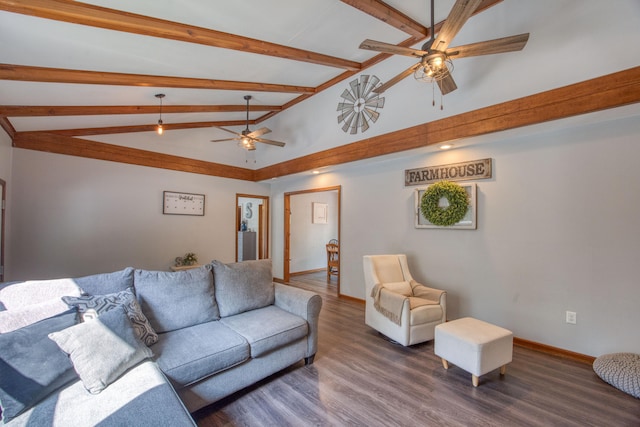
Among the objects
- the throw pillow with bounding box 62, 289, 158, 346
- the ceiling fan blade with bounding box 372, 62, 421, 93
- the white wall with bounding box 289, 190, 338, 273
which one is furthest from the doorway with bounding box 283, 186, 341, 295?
the throw pillow with bounding box 62, 289, 158, 346

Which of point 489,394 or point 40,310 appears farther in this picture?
point 489,394

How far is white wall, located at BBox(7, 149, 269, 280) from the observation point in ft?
13.4

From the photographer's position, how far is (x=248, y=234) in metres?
7.08

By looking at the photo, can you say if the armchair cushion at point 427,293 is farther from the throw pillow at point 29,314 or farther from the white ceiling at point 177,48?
the throw pillow at point 29,314

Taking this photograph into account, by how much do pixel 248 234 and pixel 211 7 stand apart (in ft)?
17.3

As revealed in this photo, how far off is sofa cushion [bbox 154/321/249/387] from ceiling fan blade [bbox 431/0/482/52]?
2789 mm

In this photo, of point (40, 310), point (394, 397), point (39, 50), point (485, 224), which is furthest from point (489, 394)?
point (39, 50)

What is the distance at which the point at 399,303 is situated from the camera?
3131 millimetres

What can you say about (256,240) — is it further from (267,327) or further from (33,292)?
(33,292)

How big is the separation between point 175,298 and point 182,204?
372cm

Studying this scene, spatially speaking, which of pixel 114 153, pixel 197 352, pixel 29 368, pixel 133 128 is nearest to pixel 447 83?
pixel 197 352

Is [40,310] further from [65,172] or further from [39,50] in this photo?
[65,172]

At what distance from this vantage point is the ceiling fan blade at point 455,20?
184cm

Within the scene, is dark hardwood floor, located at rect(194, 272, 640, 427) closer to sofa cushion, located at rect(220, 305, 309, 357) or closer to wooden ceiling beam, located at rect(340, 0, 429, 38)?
sofa cushion, located at rect(220, 305, 309, 357)
